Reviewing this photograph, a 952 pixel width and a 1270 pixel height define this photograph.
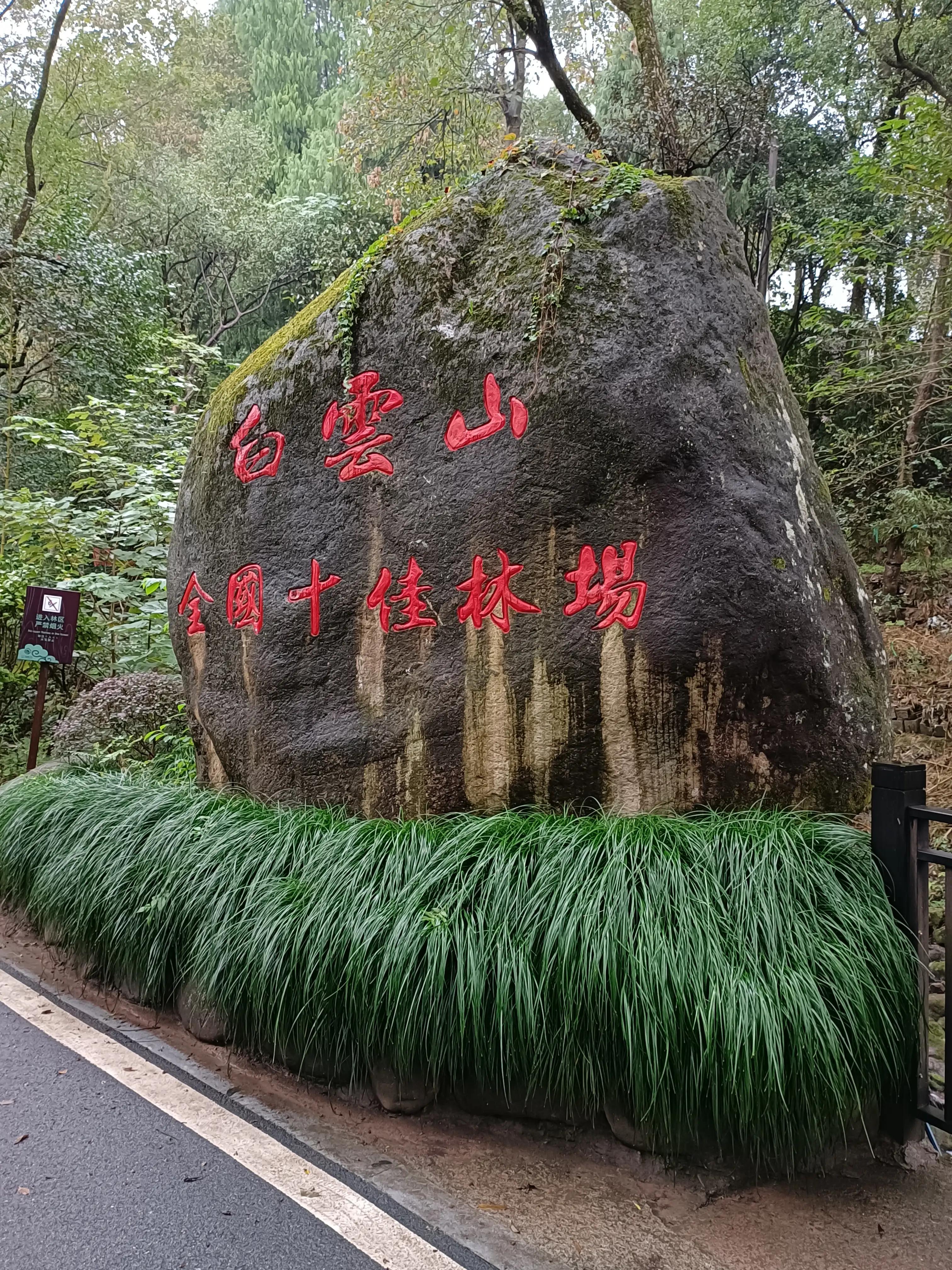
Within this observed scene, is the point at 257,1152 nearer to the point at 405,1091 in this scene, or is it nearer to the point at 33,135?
the point at 405,1091

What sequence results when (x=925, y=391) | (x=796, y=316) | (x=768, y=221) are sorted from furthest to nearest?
(x=796, y=316) → (x=768, y=221) → (x=925, y=391)

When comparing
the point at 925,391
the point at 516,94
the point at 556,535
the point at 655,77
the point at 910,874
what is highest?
the point at 516,94

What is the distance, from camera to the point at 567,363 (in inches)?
112

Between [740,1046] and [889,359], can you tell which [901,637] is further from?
[740,1046]

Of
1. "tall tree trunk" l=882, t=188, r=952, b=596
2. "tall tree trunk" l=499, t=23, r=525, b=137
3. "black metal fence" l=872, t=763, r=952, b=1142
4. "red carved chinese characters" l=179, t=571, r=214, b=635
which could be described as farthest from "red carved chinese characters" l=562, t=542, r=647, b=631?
"tall tree trunk" l=499, t=23, r=525, b=137

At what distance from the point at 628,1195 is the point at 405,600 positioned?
196cm

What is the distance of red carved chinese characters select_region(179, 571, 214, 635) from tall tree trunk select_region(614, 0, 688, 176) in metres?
4.63

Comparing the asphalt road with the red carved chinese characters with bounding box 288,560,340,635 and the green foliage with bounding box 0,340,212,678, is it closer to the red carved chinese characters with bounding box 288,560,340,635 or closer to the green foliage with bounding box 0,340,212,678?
the red carved chinese characters with bounding box 288,560,340,635

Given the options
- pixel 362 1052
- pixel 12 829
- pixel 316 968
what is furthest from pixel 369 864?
pixel 12 829

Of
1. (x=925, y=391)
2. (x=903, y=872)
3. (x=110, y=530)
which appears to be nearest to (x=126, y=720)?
(x=110, y=530)

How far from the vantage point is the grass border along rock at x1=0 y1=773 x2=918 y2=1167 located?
205cm

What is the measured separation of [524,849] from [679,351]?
1.70 metres

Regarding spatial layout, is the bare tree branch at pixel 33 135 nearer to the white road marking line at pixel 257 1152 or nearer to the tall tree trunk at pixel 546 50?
the tall tree trunk at pixel 546 50

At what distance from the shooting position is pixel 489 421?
117 inches
